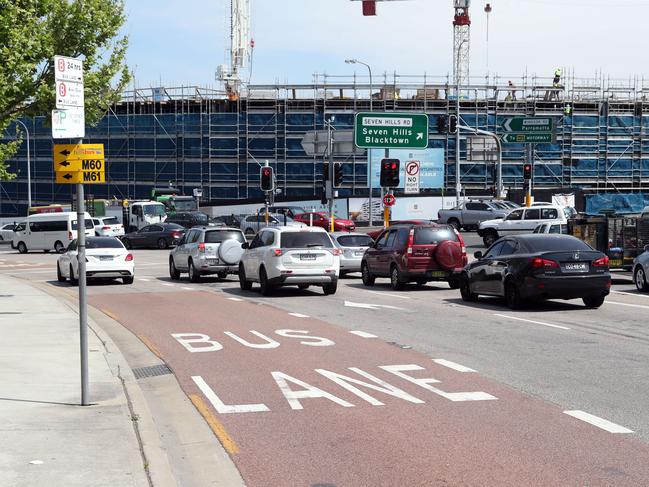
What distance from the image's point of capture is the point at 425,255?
26125mm

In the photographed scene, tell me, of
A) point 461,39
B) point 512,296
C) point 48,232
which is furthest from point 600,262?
point 461,39

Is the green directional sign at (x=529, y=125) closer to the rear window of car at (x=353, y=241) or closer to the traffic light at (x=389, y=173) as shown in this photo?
the traffic light at (x=389, y=173)

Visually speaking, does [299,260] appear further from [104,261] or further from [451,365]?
[451,365]

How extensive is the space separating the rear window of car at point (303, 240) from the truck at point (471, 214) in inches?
1370

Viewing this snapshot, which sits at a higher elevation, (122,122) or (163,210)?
(122,122)

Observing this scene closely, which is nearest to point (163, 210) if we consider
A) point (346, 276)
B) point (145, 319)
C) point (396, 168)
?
point (396, 168)

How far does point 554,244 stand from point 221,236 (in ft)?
45.6

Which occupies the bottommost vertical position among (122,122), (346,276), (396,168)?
(346,276)

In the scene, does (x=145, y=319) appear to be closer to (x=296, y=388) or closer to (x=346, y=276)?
(x=296, y=388)

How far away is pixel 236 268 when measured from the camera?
31.0 m

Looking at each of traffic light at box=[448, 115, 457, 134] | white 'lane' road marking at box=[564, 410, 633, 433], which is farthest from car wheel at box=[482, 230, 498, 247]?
white 'lane' road marking at box=[564, 410, 633, 433]

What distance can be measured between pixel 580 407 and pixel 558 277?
967cm

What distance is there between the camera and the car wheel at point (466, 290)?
22359mm

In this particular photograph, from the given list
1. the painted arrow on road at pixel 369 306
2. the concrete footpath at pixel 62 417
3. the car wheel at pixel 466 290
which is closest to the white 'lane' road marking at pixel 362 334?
the concrete footpath at pixel 62 417
